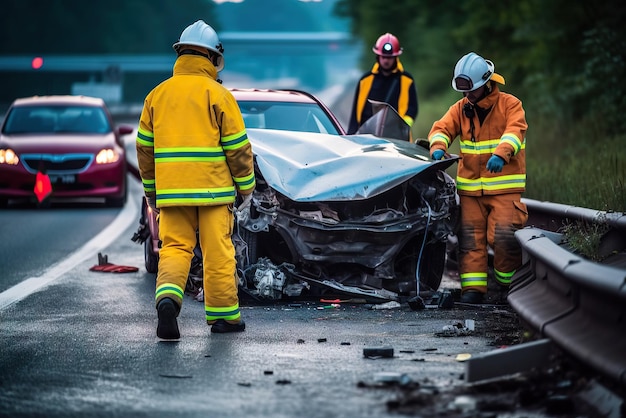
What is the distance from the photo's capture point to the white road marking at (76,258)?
9.27 metres

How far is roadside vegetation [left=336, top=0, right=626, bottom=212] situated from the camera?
1254cm

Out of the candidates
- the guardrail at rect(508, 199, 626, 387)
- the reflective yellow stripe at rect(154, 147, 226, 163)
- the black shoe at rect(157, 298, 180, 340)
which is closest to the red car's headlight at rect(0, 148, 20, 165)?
the reflective yellow stripe at rect(154, 147, 226, 163)

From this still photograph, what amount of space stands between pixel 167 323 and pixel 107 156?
36.1 ft

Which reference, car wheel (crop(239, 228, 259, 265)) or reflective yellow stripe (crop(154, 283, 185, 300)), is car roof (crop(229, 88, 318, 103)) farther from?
reflective yellow stripe (crop(154, 283, 185, 300))

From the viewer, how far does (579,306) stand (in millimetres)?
5754

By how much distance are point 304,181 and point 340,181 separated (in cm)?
25

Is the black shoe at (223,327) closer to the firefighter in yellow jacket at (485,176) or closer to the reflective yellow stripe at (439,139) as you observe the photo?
the firefighter in yellow jacket at (485,176)

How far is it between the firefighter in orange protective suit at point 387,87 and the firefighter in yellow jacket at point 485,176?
11.2 feet

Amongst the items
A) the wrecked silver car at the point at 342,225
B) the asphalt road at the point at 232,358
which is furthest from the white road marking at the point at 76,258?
the wrecked silver car at the point at 342,225

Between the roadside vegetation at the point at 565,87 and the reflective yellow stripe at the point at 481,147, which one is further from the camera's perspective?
the roadside vegetation at the point at 565,87

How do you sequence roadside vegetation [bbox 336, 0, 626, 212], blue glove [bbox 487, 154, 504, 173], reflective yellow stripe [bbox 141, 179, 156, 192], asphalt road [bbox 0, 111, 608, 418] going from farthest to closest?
roadside vegetation [bbox 336, 0, 626, 212], blue glove [bbox 487, 154, 504, 173], reflective yellow stripe [bbox 141, 179, 156, 192], asphalt road [bbox 0, 111, 608, 418]

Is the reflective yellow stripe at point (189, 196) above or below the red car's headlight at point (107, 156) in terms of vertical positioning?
above

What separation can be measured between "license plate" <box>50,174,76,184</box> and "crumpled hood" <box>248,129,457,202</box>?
826 cm

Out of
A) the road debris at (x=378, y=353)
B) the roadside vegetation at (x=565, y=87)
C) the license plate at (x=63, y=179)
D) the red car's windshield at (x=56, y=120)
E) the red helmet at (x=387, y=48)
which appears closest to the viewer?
the road debris at (x=378, y=353)
